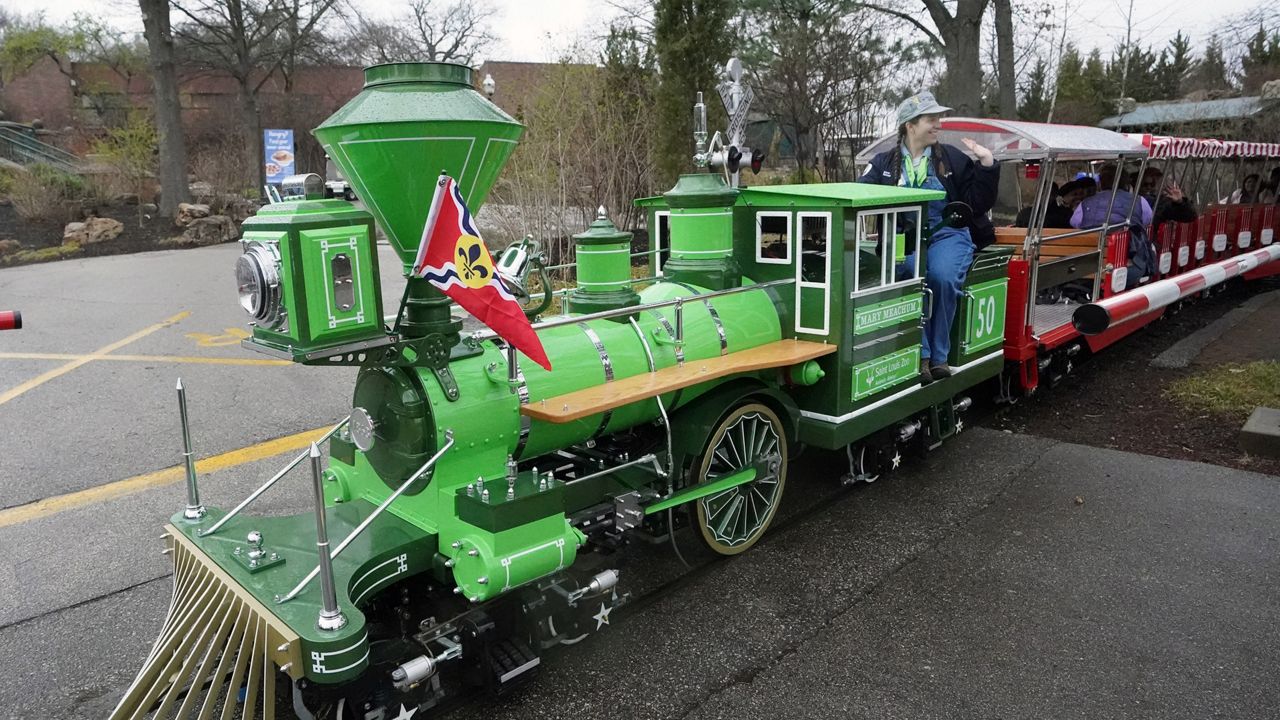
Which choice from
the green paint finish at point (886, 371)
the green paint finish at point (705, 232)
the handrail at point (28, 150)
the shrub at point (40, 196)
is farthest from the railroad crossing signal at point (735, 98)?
the handrail at point (28, 150)

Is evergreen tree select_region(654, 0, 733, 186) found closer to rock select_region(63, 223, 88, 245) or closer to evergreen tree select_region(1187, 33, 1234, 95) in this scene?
rock select_region(63, 223, 88, 245)

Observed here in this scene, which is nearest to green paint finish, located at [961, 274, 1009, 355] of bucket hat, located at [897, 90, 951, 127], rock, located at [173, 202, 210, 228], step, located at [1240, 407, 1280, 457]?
bucket hat, located at [897, 90, 951, 127]

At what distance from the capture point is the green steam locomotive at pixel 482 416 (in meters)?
3.25

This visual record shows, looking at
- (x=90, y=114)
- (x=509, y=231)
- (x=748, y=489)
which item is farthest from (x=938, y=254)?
(x=90, y=114)

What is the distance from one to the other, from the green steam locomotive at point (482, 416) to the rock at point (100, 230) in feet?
68.1

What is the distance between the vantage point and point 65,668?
4.01 m

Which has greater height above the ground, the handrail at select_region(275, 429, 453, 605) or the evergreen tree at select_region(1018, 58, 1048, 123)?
the evergreen tree at select_region(1018, 58, 1048, 123)

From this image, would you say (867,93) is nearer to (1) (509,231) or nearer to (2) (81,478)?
(1) (509,231)

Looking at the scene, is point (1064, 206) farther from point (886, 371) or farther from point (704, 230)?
point (704, 230)

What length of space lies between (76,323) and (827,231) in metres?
12.1

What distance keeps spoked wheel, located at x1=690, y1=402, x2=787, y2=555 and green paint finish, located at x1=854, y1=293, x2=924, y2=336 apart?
855 mm

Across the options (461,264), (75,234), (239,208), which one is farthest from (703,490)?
(239,208)

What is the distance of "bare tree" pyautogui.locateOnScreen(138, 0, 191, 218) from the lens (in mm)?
22594

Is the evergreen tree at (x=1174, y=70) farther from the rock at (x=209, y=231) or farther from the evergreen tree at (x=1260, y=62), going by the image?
the rock at (x=209, y=231)
